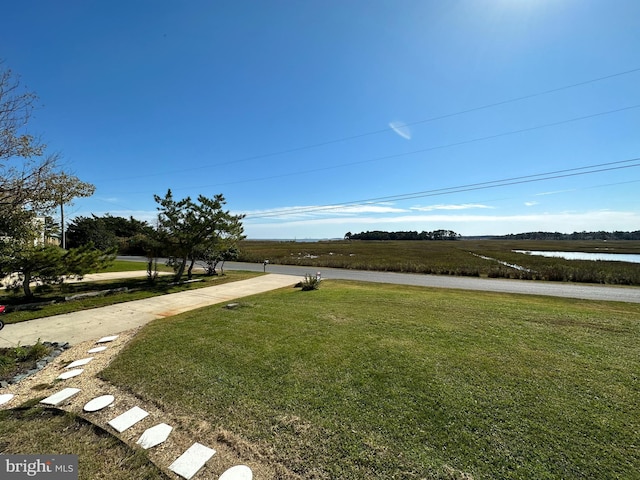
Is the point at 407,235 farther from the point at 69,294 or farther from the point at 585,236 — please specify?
the point at 69,294

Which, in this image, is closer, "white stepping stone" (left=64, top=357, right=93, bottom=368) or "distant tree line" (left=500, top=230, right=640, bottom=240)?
"white stepping stone" (left=64, top=357, right=93, bottom=368)

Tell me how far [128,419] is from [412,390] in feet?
10.3

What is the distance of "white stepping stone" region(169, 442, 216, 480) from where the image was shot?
223cm

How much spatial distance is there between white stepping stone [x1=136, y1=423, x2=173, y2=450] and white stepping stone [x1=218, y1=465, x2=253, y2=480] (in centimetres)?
83

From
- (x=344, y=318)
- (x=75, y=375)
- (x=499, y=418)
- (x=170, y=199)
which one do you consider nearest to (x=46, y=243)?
(x=170, y=199)

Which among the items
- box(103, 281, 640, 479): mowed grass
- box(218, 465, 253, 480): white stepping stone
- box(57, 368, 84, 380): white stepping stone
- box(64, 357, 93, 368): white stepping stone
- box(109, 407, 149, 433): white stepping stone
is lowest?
box(64, 357, 93, 368): white stepping stone

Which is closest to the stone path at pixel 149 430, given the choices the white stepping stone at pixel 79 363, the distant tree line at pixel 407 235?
the white stepping stone at pixel 79 363

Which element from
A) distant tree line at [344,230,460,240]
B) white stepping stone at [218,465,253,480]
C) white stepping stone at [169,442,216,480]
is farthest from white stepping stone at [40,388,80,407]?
distant tree line at [344,230,460,240]

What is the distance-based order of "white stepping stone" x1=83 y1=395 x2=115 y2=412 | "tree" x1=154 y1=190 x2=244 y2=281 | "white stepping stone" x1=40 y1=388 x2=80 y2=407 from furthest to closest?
"tree" x1=154 y1=190 x2=244 y2=281, "white stepping stone" x1=40 y1=388 x2=80 y2=407, "white stepping stone" x1=83 y1=395 x2=115 y2=412

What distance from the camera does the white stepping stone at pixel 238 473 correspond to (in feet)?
7.09

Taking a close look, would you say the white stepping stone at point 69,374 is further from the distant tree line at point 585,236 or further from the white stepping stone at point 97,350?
the distant tree line at point 585,236

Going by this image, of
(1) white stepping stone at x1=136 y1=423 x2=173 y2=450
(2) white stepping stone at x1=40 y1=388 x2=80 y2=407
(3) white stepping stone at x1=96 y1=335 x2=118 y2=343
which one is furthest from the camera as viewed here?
(3) white stepping stone at x1=96 y1=335 x2=118 y2=343

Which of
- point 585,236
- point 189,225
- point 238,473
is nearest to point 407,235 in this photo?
point 585,236

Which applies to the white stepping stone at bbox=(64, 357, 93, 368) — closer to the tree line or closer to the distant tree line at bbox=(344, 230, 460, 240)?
the tree line
